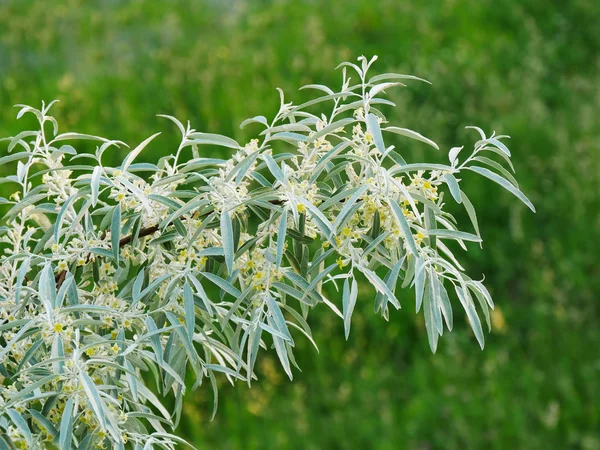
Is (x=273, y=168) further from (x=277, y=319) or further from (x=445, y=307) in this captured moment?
(x=445, y=307)

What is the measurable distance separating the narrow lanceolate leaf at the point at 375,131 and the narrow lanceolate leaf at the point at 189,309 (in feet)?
1.31

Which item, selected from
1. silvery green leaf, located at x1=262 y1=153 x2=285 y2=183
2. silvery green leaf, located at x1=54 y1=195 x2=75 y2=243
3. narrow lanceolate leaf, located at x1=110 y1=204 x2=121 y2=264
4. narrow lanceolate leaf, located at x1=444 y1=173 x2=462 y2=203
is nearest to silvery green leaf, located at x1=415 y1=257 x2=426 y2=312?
narrow lanceolate leaf, located at x1=444 y1=173 x2=462 y2=203

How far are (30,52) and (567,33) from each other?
12.7 feet

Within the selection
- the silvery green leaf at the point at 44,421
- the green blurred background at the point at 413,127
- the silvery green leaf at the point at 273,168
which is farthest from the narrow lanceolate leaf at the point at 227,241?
the green blurred background at the point at 413,127

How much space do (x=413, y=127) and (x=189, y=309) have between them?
3.82m

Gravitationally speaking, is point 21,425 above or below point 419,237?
below

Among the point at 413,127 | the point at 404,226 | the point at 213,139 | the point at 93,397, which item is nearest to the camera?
the point at 93,397

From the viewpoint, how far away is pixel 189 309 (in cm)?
145

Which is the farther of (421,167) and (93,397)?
(421,167)

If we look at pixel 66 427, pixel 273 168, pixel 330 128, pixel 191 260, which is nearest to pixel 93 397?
pixel 66 427

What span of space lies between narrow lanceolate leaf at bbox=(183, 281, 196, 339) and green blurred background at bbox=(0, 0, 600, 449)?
7.43 feet

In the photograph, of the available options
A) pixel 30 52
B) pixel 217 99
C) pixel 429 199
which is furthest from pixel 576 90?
pixel 429 199

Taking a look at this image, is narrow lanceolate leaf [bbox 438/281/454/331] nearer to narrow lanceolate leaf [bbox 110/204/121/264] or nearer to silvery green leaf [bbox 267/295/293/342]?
silvery green leaf [bbox 267/295/293/342]

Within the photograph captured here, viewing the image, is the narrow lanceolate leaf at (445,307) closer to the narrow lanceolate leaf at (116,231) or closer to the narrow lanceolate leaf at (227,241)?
the narrow lanceolate leaf at (227,241)
